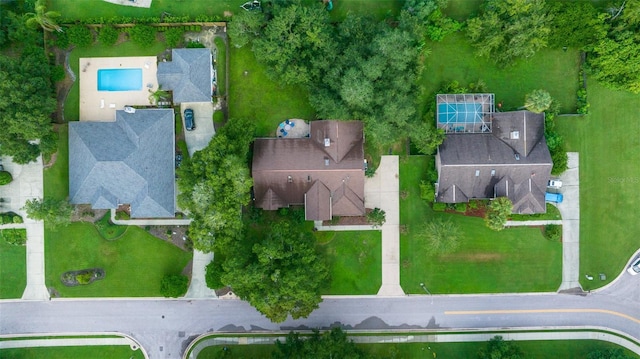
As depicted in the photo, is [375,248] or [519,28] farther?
[375,248]

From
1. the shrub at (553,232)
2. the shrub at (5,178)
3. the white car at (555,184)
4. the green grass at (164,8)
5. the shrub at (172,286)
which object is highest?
the green grass at (164,8)

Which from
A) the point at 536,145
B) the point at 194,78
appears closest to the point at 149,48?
the point at 194,78

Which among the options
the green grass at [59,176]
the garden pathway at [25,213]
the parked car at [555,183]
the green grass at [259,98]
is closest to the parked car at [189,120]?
the green grass at [259,98]

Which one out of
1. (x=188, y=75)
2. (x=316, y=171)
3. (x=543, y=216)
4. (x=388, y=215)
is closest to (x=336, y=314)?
(x=388, y=215)

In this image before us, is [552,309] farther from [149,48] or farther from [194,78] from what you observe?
[149,48]

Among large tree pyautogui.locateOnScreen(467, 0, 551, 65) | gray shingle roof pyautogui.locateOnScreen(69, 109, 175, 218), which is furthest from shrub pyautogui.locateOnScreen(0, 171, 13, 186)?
large tree pyautogui.locateOnScreen(467, 0, 551, 65)

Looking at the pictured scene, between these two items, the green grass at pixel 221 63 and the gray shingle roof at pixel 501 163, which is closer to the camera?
the gray shingle roof at pixel 501 163

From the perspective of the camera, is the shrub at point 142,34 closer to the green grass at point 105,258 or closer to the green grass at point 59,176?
the green grass at point 59,176
